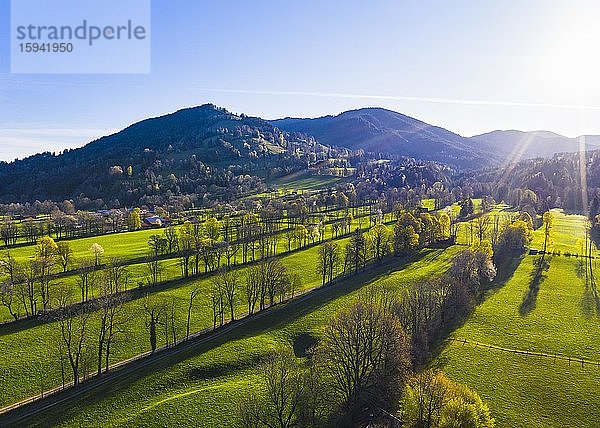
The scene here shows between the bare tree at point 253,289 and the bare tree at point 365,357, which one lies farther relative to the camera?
the bare tree at point 253,289

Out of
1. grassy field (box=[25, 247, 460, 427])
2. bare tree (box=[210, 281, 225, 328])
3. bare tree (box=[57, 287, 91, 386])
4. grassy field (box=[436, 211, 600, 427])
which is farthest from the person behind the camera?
bare tree (box=[210, 281, 225, 328])

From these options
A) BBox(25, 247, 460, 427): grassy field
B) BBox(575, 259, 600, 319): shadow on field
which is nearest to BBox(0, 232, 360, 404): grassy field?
BBox(25, 247, 460, 427): grassy field

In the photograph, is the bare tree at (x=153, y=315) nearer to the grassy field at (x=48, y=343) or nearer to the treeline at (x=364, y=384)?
the grassy field at (x=48, y=343)

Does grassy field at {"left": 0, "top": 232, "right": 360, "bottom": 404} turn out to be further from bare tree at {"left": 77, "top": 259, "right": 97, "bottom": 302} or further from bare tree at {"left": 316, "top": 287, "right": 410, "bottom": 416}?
bare tree at {"left": 316, "top": 287, "right": 410, "bottom": 416}

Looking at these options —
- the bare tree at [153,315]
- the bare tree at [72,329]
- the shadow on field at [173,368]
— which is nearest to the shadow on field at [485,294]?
the shadow on field at [173,368]

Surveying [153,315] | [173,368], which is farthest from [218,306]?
[173,368]

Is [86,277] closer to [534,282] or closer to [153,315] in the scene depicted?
[153,315]

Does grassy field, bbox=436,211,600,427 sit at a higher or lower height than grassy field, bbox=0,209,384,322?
lower
